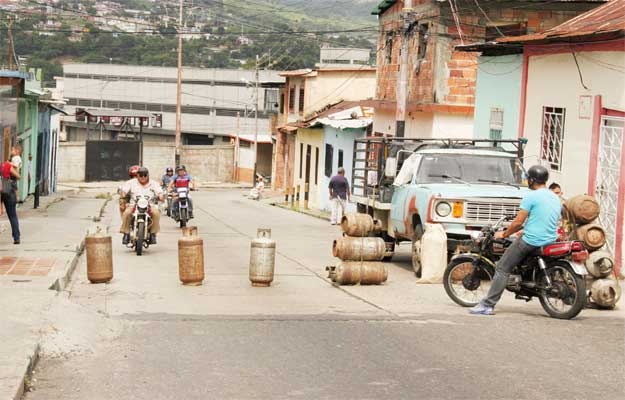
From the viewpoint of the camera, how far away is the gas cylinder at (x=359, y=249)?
50.0 feet

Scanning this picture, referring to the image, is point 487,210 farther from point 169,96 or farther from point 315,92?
point 169,96

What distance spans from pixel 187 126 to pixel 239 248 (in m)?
71.9

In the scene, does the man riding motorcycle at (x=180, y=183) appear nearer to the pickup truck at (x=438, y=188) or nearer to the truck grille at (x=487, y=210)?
the pickup truck at (x=438, y=188)

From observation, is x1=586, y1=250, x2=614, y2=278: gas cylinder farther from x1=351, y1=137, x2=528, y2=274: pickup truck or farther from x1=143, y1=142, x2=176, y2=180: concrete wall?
x1=143, y1=142, x2=176, y2=180: concrete wall

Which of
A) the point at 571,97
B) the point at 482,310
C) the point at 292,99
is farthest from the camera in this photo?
the point at 292,99

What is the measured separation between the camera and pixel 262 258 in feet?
48.8

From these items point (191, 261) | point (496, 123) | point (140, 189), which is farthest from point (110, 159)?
point (191, 261)

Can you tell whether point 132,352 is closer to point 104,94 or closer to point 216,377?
point 216,377

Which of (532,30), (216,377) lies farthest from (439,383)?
(532,30)

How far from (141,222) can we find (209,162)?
187ft

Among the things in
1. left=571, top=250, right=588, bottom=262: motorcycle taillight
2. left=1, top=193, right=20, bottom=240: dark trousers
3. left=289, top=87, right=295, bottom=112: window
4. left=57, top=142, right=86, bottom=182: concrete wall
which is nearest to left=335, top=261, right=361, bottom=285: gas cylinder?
left=571, top=250, right=588, bottom=262: motorcycle taillight

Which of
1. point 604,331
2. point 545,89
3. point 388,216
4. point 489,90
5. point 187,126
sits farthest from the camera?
point 187,126

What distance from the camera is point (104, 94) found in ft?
317

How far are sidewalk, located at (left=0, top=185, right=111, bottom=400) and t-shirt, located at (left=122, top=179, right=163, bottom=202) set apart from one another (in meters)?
1.32
